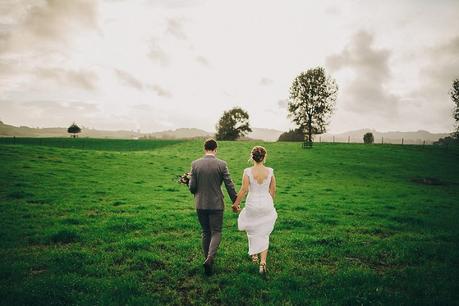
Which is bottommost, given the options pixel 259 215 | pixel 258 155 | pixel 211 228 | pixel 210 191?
pixel 211 228

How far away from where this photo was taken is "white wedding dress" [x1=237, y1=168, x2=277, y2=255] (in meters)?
7.73

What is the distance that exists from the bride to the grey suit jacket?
0.55 meters

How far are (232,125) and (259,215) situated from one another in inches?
3673

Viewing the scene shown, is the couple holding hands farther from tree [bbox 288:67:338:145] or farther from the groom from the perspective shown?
tree [bbox 288:67:338:145]

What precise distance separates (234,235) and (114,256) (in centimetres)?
431

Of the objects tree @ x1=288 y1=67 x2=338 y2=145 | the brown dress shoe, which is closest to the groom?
the brown dress shoe

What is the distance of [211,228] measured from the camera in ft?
25.3

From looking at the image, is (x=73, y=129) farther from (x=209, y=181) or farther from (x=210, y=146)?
(x=209, y=181)

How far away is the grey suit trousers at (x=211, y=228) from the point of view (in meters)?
7.49

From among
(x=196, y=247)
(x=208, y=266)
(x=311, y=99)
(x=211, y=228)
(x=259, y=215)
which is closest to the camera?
(x=208, y=266)

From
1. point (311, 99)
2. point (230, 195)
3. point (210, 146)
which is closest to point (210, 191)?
point (230, 195)

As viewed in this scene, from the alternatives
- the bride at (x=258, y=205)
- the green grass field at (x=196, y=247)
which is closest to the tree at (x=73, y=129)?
the green grass field at (x=196, y=247)

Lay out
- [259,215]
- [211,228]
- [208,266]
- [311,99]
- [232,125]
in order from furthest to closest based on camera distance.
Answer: [232,125] → [311,99] → [259,215] → [211,228] → [208,266]

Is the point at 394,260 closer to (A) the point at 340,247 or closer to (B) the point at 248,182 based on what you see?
(A) the point at 340,247
